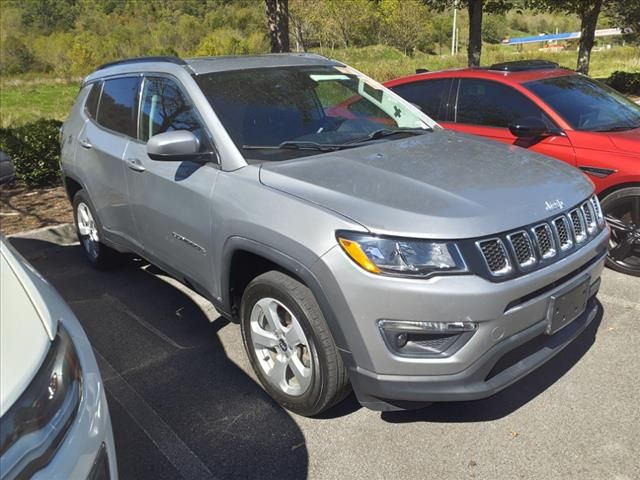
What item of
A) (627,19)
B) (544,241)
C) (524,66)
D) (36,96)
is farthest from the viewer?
(36,96)

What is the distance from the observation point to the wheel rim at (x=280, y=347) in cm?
269

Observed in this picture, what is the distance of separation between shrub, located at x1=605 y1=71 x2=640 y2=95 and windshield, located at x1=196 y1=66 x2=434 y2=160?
659 inches

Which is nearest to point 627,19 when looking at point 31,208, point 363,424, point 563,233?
point 31,208

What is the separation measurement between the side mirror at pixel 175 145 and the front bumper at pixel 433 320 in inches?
42.1

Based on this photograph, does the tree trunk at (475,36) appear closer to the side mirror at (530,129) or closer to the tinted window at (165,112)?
the side mirror at (530,129)

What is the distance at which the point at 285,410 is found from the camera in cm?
293

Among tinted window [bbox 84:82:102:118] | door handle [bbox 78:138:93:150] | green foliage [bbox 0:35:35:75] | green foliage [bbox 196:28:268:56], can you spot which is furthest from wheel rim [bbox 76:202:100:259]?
green foliage [bbox 0:35:35:75]

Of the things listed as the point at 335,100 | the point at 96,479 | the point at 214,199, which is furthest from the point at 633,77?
the point at 96,479

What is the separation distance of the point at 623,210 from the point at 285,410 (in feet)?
10.1

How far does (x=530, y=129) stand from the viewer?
453 cm

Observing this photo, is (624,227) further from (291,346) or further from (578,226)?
(291,346)

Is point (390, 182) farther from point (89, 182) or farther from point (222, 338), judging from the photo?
point (89, 182)

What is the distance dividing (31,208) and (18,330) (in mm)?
5725

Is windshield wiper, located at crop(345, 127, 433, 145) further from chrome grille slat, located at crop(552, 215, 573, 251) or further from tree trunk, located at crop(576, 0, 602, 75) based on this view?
tree trunk, located at crop(576, 0, 602, 75)
